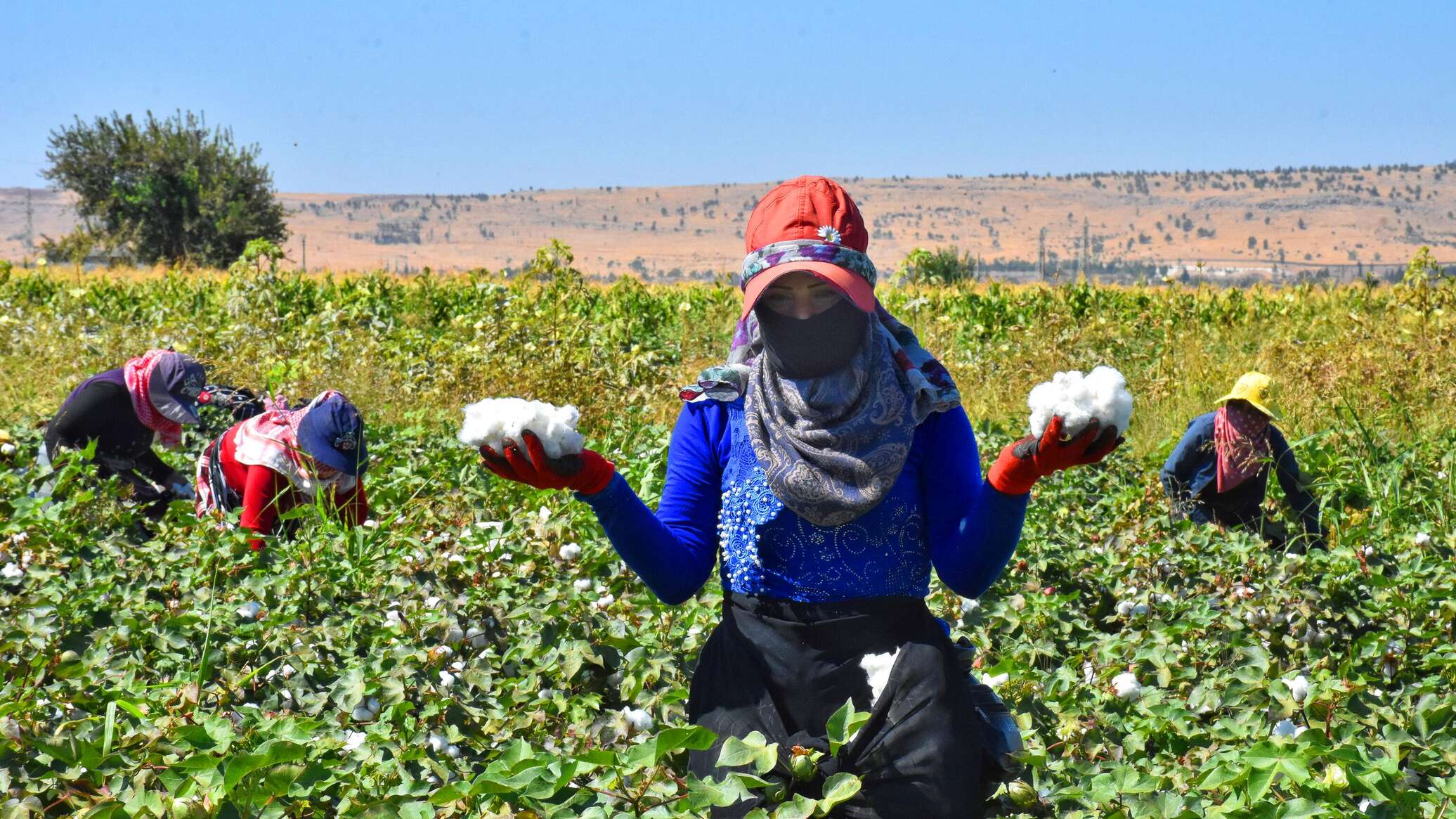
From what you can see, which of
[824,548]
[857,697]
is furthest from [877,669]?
[824,548]

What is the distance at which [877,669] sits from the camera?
184cm

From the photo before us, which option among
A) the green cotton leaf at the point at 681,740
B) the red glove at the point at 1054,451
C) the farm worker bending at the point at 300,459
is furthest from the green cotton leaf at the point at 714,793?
the farm worker bending at the point at 300,459

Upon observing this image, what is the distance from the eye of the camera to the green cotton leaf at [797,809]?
63.6 inches

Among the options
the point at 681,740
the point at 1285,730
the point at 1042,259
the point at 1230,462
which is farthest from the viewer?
the point at 1042,259

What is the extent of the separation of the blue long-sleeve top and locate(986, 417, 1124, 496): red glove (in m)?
0.14

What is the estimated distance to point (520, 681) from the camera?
2.78m

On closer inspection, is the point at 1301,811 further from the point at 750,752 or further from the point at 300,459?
the point at 300,459

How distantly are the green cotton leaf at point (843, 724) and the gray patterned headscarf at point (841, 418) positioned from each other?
305mm

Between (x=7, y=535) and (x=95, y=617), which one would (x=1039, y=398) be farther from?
(x=7, y=535)

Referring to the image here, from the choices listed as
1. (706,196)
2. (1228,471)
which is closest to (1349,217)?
(706,196)

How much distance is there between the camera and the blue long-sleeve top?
6.07 feet

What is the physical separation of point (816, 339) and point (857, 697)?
21.1 inches

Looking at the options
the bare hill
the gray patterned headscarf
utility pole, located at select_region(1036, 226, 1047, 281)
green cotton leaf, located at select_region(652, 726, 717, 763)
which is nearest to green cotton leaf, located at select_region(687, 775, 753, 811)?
green cotton leaf, located at select_region(652, 726, 717, 763)

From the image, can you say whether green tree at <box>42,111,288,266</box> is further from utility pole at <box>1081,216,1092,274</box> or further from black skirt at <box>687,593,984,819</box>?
black skirt at <box>687,593,984,819</box>
